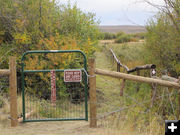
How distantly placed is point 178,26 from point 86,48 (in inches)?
144

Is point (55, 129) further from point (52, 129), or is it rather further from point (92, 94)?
point (92, 94)

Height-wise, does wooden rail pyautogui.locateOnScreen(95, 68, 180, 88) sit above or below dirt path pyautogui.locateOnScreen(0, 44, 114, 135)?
above

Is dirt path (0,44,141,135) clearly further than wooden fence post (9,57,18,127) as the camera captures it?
No

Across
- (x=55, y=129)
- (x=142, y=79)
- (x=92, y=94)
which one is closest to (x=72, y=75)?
(x=92, y=94)

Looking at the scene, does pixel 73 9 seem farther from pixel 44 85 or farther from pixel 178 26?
pixel 178 26

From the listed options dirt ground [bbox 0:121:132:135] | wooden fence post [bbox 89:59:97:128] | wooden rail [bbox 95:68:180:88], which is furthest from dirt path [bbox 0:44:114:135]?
wooden rail [bbox 95:68:180:88]

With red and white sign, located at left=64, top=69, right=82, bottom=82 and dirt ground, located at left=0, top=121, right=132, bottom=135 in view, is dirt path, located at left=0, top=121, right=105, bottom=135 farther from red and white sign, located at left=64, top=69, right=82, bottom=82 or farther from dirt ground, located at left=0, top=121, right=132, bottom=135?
red and white sign, located at left=64, top=69, right=82, bottom=82

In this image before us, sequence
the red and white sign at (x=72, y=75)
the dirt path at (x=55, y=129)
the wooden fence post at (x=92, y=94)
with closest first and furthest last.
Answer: the dirt path at (x=55, y=129)
the wooden fence post at (x=92, y=94)
the red and white sign at (x=72, y=75)

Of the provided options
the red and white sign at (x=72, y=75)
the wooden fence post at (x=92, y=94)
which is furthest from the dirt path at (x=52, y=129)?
the red and white sign at (x=72, y=75)

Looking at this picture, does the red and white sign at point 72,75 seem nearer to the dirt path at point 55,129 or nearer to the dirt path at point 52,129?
the dirt path at point 55,129

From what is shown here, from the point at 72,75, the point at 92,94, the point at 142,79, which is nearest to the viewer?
the point at 142,79

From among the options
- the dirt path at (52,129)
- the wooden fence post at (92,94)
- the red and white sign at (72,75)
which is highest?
the red and white sign at (72,75)

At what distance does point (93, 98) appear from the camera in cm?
627

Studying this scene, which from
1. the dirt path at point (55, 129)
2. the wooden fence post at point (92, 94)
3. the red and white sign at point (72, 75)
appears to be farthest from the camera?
the red and white sign at point (72, 75)
